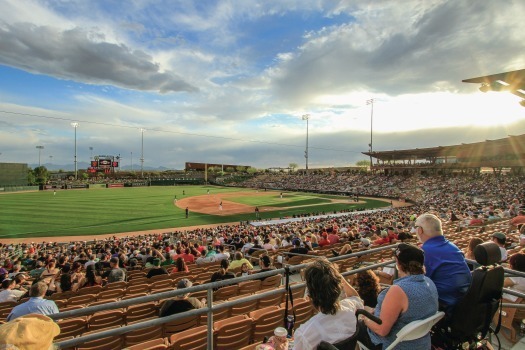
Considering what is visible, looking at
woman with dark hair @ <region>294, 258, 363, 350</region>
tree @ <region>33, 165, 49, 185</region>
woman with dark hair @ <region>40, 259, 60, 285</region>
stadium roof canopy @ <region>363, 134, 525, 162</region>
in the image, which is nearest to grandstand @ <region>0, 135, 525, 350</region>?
woman with dark hair @ <region>294, 258, 363, 350</region>

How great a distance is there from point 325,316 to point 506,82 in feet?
32.9

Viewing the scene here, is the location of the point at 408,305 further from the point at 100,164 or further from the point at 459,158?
the point at 100,164

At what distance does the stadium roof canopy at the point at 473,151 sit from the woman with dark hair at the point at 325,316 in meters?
60.1

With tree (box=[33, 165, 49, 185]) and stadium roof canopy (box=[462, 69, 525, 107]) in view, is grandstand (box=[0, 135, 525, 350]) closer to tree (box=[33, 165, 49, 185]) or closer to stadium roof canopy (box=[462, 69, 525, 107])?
stadium roof canopy (box=[462, 69, 525, 107])

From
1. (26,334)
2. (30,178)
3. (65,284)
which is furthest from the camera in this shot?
(30,178)

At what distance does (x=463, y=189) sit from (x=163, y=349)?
56.1 meters

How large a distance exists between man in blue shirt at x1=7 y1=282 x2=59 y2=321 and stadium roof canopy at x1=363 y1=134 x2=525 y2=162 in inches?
2427

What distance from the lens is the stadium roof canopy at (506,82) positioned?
8.64 m

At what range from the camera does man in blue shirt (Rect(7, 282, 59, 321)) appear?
15.9 ft

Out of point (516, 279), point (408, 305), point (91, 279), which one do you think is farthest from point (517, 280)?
point (91, 279)

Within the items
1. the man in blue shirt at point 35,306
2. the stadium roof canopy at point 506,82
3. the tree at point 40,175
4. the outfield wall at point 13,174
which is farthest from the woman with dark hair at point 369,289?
the tree at point 40,175

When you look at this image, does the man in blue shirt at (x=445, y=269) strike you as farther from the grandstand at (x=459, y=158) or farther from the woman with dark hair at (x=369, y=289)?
the grandstand at (x=459, y=158)

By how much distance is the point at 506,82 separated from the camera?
8.91 meters

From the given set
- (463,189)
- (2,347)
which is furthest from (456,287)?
(463,189)
